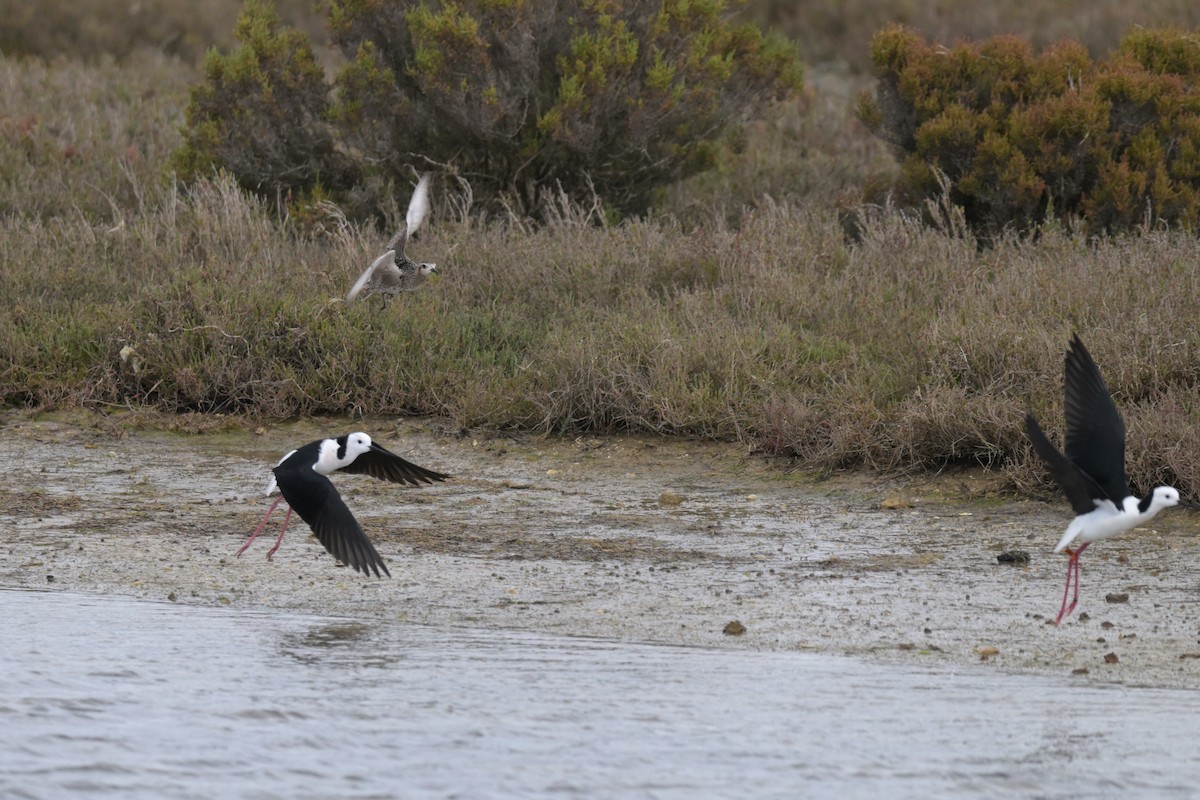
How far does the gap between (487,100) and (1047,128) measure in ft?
13.5

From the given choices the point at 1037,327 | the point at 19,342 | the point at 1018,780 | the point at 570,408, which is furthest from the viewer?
the point at 19,342

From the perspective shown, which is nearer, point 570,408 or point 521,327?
point 570,408

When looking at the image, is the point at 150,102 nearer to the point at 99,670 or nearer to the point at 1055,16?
the point at 99,670

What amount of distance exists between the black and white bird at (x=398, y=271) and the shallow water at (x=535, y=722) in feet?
12.5

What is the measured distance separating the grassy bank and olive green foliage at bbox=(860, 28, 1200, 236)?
0.90 metres

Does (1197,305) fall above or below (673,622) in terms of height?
above

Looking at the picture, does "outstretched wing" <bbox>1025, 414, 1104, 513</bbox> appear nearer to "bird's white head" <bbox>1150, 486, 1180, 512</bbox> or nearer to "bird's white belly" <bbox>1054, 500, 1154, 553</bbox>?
"bird's white belly" <bbox>1054, 500, 1154, 553</bbox>

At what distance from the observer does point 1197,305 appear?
833 centimetres

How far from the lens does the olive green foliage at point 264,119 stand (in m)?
12.5

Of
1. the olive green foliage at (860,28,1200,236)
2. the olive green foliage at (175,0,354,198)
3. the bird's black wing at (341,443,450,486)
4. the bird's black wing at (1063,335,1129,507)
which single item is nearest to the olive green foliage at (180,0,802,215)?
the olive green foliage at (175,0,354,198)

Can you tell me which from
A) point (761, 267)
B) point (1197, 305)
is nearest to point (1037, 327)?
point (1197, 305)

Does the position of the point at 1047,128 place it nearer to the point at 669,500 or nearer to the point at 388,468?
the point at 669,500

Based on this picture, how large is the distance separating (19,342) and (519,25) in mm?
4652

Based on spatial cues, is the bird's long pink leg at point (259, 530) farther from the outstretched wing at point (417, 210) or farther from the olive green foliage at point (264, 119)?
the olive green foliage at point (264, 119)
